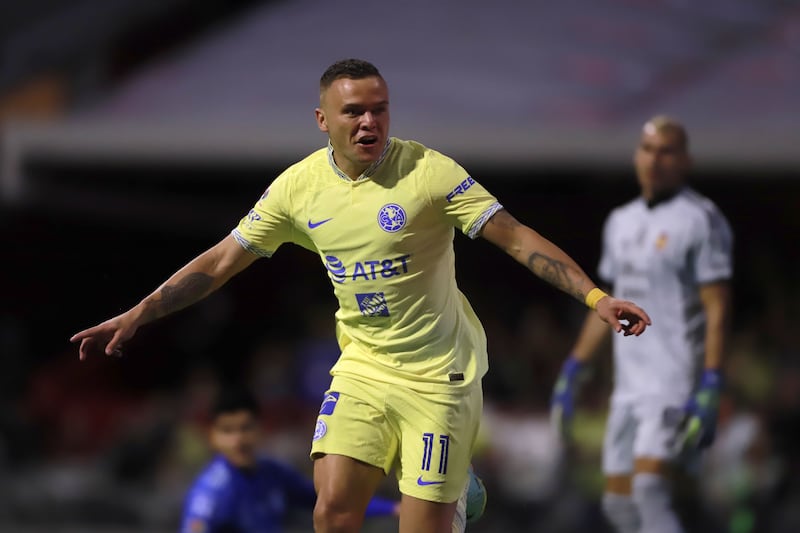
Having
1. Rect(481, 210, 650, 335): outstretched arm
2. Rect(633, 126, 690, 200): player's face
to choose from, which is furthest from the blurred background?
Rect(481, 210, 650, 335): outstretched arm

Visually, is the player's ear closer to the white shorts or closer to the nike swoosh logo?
the nike swoosh logo

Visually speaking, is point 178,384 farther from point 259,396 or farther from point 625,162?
point 625,162

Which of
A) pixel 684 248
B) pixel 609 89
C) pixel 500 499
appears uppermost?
pixel 609 89

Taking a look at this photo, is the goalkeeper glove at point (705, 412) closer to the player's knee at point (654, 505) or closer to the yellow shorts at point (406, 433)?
the player's knee at point (654, 505)

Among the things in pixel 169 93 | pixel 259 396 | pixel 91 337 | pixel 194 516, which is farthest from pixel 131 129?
pixel 91 337

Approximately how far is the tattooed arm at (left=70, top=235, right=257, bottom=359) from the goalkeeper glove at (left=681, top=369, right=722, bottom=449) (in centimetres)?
262

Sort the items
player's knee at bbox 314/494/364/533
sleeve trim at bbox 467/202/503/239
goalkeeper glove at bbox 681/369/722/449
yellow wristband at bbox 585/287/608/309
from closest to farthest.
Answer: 1. yellow wristband at bbox 585/287/608/309
2. sleeve trim at bbox 467/202/503/239
3. player's knee at bbox 314/494/364/533
4. goalkeeper glove at bbox 681/369/722/449

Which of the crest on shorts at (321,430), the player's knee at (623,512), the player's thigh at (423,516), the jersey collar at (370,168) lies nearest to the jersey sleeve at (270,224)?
the jersey collar at (370,168)

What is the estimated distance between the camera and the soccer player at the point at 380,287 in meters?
5.67

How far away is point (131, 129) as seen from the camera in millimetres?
13531

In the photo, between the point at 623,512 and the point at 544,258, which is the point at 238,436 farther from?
the point at 544,258

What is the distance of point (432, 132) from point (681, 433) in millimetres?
5605

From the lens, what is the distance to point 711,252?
7602 mm

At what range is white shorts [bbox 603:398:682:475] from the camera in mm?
7641
